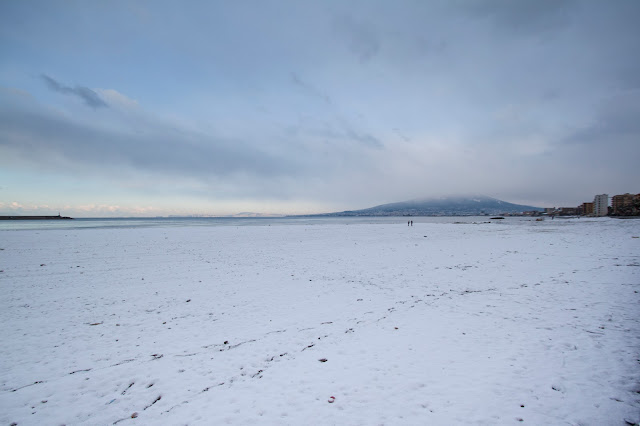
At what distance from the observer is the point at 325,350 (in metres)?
6.68

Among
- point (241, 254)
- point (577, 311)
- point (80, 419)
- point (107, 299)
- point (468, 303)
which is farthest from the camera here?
point (241, 254)

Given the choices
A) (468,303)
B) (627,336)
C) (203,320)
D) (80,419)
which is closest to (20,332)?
(203,320)

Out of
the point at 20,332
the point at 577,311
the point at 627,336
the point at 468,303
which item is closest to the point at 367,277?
the point at 468,303

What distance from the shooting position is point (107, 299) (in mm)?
10938

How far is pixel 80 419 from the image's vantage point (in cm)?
466

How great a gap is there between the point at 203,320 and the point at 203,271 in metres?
7.77

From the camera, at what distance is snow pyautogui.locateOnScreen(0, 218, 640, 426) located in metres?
4.73

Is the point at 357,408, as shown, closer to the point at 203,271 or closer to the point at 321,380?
the point at 321,380

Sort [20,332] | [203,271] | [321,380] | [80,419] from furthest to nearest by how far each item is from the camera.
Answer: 1. [203,271]
2. [20,332]
3. [321,380]
4. [80,419]

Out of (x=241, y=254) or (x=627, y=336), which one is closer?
(x=627, y=336)

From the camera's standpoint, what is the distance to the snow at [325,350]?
4727 millimetres

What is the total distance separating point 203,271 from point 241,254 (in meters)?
6.41

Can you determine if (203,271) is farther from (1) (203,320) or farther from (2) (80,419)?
(2) (80,419)

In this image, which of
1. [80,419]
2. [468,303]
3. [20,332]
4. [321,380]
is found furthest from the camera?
[468,303]
